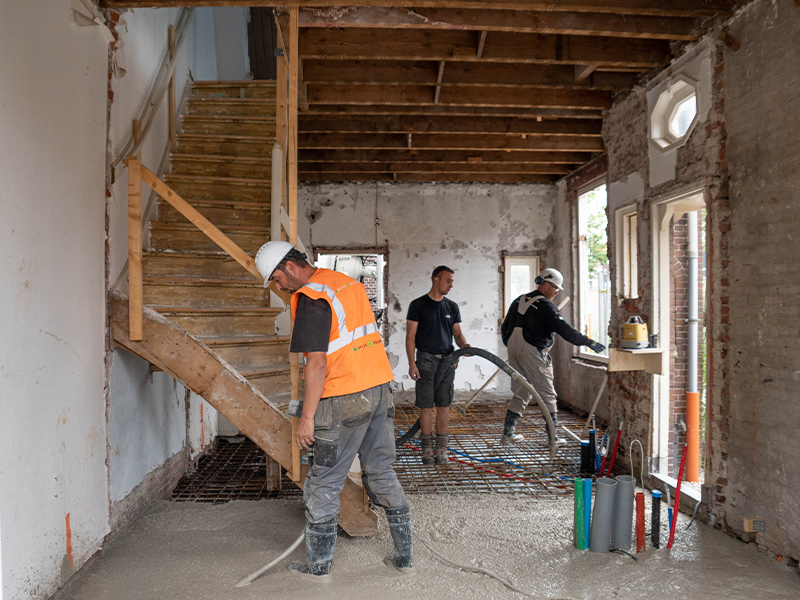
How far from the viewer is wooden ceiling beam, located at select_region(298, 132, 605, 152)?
626cm

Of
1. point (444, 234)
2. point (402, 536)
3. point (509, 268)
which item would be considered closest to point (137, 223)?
point (402, 536)

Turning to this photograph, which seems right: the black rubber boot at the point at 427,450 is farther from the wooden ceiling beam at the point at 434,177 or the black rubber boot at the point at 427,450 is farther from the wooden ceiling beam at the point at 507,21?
the wooden ceiling beam at the point at 434,177

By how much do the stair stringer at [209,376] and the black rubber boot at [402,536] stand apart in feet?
1.56

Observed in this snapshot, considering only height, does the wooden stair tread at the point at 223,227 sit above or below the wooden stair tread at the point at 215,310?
above

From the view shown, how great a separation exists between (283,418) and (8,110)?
2032mm

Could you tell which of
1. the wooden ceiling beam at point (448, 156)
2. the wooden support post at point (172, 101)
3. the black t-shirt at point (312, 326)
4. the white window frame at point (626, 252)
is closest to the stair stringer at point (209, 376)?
the black t-shirt at point (312, 326)

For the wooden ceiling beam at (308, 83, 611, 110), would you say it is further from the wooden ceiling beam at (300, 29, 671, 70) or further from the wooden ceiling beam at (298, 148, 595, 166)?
the wooden ceiling beam at (298, 148, 595, 166)

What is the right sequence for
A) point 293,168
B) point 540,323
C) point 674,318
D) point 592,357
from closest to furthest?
1. point 293,168
2. point 674,318
3. point 540,323
4. point 592,357

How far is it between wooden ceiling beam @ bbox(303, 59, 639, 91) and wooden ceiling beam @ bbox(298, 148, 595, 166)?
7.41 feet

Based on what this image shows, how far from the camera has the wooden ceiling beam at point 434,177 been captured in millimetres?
7822

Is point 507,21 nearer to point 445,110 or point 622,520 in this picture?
point 445,110

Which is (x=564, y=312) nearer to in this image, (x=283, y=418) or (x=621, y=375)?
(x=621, y=375)

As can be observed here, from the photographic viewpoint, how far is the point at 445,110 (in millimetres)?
5293

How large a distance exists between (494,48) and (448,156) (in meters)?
2.95
